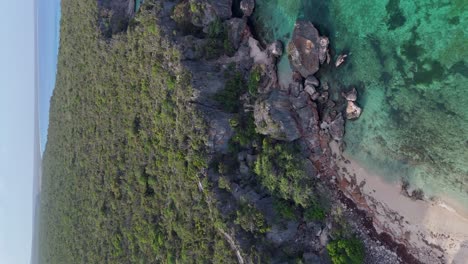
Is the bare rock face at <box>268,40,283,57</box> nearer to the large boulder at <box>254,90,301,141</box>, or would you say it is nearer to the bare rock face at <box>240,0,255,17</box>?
the large boulder at <box>254,90,301,141</box>

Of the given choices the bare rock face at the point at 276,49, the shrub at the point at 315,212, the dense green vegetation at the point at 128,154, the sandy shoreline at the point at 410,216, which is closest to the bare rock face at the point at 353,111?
the sandy shoreline at the point at 410,216

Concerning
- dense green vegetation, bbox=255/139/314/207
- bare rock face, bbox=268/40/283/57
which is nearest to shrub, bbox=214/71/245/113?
bare rock face, bbox=268/40/283/57

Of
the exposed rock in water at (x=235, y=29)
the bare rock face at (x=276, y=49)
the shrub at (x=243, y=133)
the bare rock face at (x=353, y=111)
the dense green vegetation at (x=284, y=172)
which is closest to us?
the bare rock face at (x=353, y=111)

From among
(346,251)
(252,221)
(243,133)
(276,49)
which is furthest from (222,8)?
(346,251)

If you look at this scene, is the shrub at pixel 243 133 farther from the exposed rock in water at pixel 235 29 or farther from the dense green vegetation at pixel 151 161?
the exposed rock in water at pixel 235 29

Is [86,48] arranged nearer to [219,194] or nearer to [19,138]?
[219,194]

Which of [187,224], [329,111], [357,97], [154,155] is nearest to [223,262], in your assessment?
[187,224]
